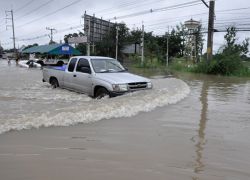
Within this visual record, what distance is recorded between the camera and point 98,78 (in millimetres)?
11898

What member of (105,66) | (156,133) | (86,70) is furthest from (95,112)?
(105,66)

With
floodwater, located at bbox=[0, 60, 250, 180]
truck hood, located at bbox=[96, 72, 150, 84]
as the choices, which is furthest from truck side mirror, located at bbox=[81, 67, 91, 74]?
floodwater, located at bbox=[0, 60, 250, 180]

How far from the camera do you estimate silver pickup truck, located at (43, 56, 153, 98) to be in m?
11.4

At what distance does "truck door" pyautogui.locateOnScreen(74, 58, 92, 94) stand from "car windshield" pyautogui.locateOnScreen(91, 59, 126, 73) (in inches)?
9.5

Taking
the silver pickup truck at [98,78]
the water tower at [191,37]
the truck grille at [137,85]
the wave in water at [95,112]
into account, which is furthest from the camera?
the water tower at [191,37]

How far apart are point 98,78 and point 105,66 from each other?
109 centimetres

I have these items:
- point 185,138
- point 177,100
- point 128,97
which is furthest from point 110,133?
point 177,100

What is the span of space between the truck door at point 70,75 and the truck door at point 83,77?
0.33 m

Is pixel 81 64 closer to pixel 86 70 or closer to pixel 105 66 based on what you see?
Result: pixel 86 70

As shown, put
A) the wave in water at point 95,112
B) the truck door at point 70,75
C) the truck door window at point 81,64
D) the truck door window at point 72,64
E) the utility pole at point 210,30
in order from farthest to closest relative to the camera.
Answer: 1. the utility pole at point 210,30
2. the truck door window at point 72,64
3. the truck door at point 70,75
4. the truck door window at point 81,64
5. the wave in water at point 95,112

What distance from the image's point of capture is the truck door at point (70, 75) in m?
13.7

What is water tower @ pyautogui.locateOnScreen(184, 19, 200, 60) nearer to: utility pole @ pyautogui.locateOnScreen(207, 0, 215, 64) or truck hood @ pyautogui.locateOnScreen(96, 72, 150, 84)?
utility pole @ pyautogui.locateOnScreen(207, 0, 215, 64)

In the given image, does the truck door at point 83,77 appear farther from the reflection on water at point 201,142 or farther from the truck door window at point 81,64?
the reflection on water at point 201,142

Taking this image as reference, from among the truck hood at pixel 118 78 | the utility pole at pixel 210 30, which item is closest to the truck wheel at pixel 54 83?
the truck hood at pixel 118 78
